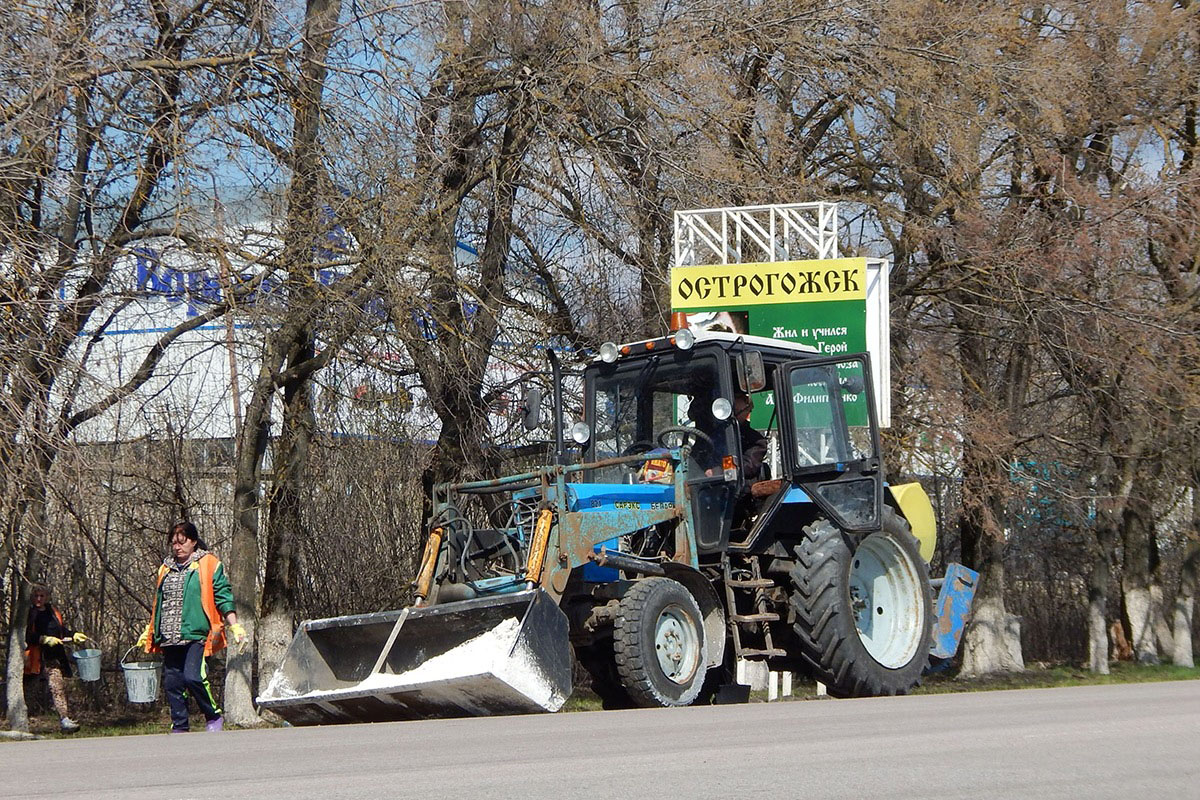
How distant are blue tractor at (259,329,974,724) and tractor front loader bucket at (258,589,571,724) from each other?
15mm

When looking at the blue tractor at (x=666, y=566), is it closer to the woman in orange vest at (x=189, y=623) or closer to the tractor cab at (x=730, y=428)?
the tractor cab at (x=730, y=428)

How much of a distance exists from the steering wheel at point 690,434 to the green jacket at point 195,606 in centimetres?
349

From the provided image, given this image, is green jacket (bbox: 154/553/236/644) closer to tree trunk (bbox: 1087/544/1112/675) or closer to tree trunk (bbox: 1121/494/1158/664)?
tree trunk (bbox: 1087/544/1112/675)

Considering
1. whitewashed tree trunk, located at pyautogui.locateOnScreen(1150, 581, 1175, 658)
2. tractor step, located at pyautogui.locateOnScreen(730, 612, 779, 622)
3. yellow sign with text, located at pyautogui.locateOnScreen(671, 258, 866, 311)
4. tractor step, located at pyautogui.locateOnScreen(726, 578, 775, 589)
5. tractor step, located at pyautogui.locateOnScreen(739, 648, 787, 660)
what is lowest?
whitewashed tree trunk, located at pyautogui.locateOnScreen(1150, 581, 1175, 658)

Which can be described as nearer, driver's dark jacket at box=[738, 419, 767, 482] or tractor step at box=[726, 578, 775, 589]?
tractor step at box=[726, 578, 775, 589]

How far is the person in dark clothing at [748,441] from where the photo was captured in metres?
11.4

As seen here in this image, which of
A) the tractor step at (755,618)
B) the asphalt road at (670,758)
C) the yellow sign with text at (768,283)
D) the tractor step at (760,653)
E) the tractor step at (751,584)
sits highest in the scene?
the yellow sign with text at (768,283)

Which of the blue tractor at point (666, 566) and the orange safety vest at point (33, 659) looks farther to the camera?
the orange safety vest at point (33, 659)

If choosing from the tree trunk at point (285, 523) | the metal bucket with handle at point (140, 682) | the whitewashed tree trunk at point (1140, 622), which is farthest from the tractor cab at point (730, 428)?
the whitewashed tree trunk at point (1140, 622)

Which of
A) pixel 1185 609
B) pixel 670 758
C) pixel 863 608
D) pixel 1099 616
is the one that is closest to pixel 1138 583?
pixel 1185 609

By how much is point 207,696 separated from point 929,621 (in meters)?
5.90

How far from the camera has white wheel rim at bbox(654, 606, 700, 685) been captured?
33.9ft

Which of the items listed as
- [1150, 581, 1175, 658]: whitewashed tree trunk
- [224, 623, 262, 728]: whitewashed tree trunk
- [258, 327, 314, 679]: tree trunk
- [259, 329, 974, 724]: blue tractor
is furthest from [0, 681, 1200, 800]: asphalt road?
[1150, 581, 1175, 658]: whitewashed tree trunk

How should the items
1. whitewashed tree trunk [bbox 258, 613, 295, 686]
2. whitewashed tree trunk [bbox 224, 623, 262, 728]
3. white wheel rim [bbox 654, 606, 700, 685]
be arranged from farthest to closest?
whitewashed tree trunk [bbox 258, 613, 295, 686] → whitewashed tree trunk [bbox 224, 623, 262, 728] → white wheel rim [bbox 654, 606, 700, 685]
